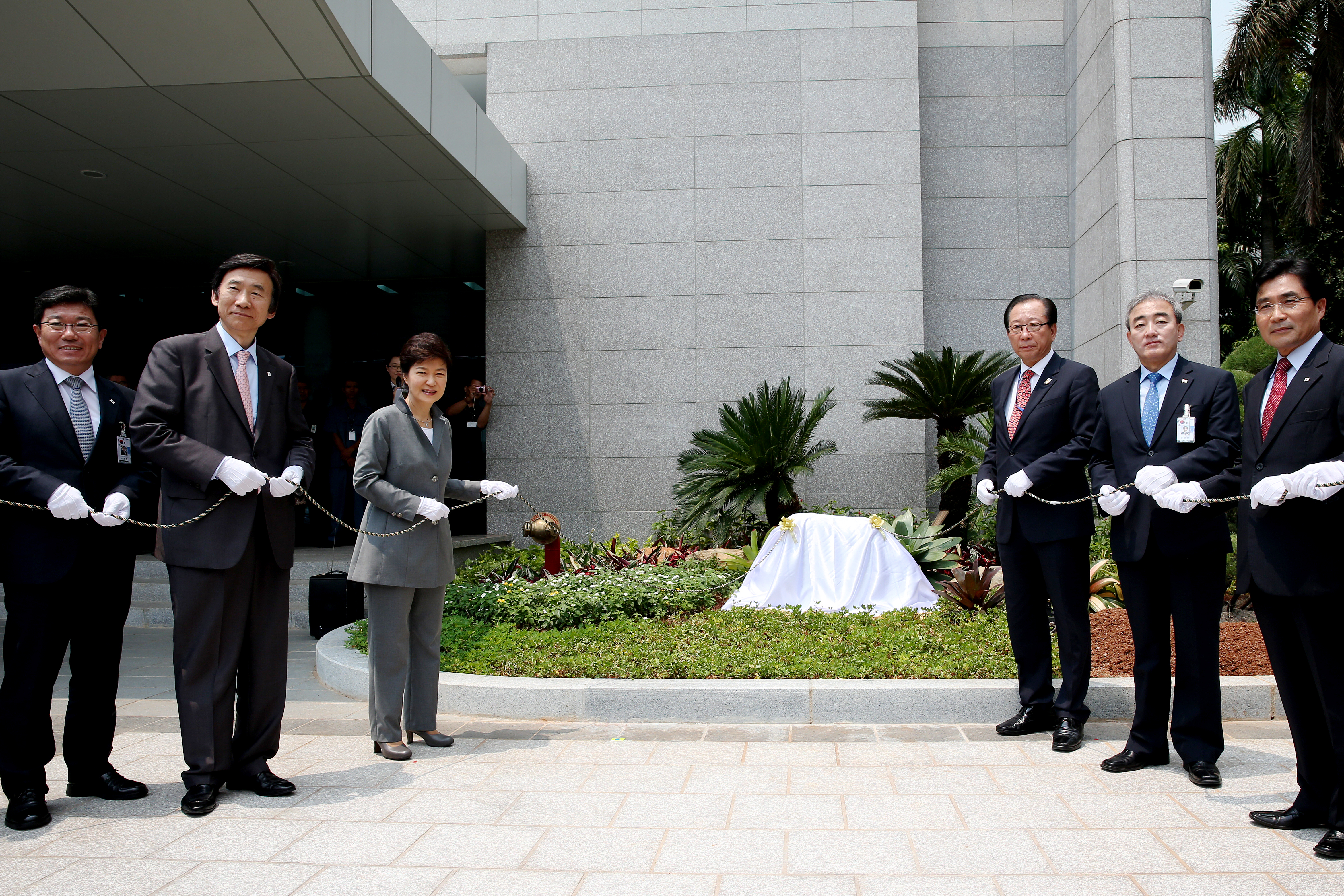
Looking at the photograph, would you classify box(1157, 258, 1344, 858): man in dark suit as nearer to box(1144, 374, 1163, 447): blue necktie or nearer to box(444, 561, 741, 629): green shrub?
box(1144, 374, 1163, 447): blue necktie

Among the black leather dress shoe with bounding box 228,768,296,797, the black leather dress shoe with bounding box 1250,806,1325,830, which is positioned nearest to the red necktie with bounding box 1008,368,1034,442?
the black leather dress shoe with bounding box 1250,806,1325,830

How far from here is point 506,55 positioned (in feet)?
36.9

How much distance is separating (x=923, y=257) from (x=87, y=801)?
10036 mm

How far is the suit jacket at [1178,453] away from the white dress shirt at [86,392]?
451 centimetres

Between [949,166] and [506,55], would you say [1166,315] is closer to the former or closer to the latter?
[949,166]

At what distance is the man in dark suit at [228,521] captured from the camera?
143 inches

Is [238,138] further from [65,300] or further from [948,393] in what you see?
[948,393]

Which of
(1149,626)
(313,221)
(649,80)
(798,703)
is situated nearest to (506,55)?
(649,80)

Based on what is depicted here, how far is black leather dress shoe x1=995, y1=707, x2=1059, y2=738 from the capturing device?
14.9 feet

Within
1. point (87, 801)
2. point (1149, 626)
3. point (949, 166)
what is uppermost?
point (949, 166)

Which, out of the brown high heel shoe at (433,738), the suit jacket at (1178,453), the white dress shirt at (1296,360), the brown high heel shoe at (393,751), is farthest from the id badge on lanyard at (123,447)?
the white dress shirt at (1296,360)

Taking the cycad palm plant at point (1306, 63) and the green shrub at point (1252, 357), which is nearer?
the green shrub at point (1252, 357)

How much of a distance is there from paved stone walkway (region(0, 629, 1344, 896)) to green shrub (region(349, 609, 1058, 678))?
2.05 ft

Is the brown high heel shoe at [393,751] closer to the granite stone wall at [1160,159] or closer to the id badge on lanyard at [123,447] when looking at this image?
the id badge on lanyard at [123,447]
